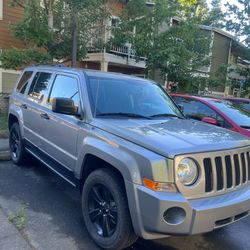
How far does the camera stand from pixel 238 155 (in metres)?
3.24

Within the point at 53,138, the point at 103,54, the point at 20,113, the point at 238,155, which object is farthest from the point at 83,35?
the point at 238,155

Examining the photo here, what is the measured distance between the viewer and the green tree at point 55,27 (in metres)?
9.27

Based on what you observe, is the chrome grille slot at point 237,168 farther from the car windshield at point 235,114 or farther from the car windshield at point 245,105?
the car windshield at point 245,105

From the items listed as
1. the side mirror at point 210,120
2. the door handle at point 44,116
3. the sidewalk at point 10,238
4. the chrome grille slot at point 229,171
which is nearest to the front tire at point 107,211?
the sidewalk at point 10,238

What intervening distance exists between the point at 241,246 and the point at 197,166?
143 centimetres

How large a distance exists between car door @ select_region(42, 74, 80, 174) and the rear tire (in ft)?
3.96

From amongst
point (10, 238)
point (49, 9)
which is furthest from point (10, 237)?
point (49, 9)

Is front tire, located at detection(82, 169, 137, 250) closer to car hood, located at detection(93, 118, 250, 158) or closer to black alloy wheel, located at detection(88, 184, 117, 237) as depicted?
black alloy wheel, located at detection(88, 184, 117, 237)

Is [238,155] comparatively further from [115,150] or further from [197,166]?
[115,150]

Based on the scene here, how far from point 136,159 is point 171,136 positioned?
49cm

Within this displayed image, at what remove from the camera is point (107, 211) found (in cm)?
332

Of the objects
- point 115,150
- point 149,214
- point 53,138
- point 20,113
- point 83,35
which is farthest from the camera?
point 83,35

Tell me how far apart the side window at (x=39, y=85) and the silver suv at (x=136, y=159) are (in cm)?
22

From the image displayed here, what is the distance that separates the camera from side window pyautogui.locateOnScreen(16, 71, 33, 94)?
228 inches
